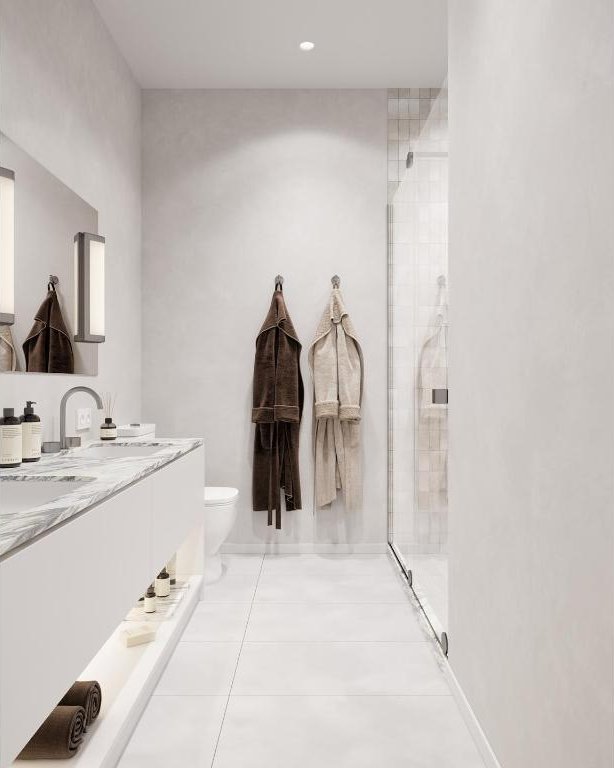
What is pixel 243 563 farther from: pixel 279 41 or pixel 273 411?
pixel 279 41

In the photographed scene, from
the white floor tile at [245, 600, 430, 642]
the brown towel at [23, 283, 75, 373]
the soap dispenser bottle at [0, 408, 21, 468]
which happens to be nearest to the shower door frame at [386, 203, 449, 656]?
the white floor tile at [245, 600, 430, 642]

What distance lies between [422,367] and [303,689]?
4.39ft

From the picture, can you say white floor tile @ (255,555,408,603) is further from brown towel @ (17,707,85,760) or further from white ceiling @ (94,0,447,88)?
white ceiling @ (94,0,447,88)

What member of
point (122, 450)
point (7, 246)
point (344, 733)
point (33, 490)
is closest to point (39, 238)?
point (7, 246)

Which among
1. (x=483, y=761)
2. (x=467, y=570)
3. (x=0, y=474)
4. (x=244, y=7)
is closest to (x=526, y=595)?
(x=467, y=570)

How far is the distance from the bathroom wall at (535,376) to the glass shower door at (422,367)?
14.5 inches

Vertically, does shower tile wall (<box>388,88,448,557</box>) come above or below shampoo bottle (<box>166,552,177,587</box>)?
above

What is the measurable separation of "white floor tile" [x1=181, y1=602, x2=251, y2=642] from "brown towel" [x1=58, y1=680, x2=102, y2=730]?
0.76 metres

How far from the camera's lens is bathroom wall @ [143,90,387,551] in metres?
3.61

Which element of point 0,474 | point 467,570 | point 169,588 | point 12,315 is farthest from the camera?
point 169,588

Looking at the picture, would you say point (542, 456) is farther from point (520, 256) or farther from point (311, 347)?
point (311, 347)

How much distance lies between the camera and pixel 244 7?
2.80m

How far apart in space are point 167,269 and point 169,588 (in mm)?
1873

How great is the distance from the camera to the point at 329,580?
3.16 meters
